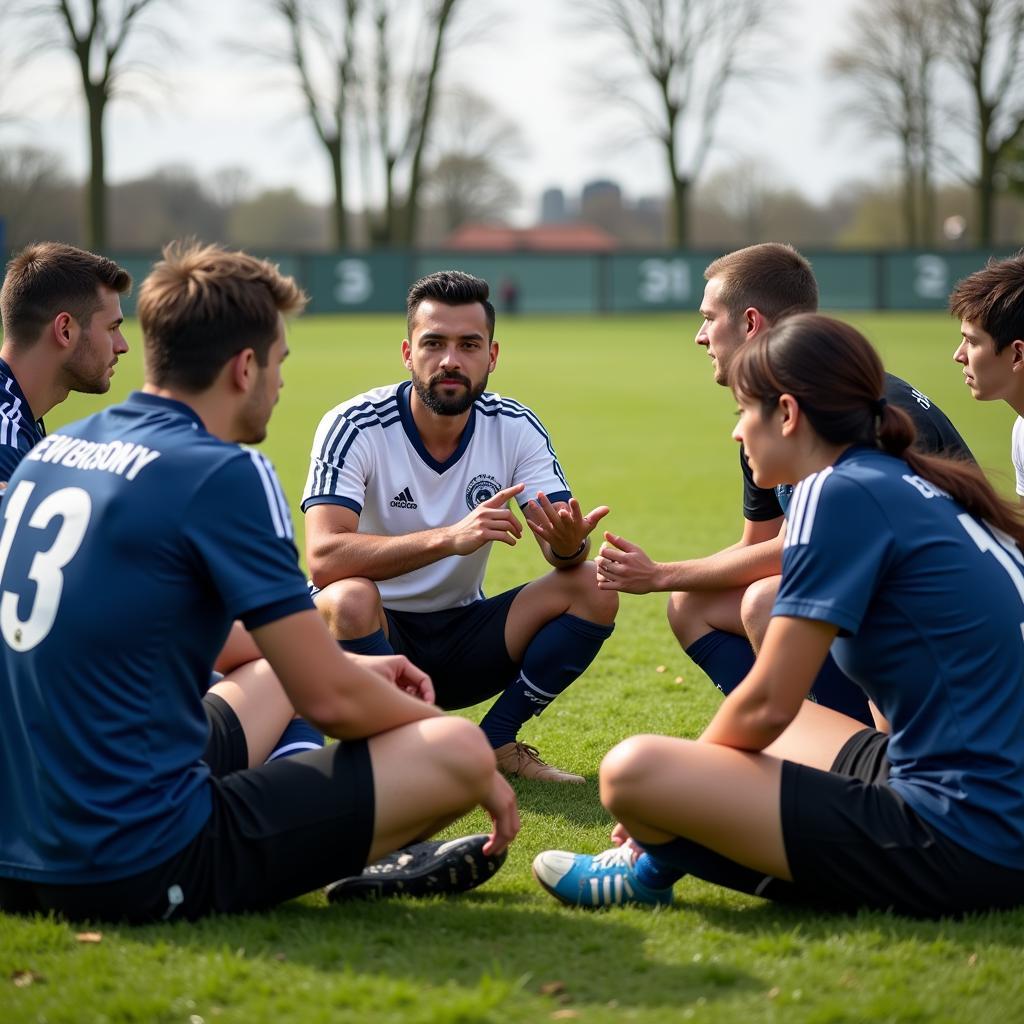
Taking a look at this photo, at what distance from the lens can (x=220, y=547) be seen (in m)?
3.24

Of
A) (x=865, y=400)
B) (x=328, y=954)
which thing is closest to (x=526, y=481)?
(x=865, y=400)

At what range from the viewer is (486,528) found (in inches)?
192

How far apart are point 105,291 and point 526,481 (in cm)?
186

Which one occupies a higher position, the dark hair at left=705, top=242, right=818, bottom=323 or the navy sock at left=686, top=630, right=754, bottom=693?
the dark hair at left=705, top=242, right=818, bottom=323

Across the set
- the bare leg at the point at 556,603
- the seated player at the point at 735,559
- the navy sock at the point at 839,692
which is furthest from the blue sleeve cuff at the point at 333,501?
the navy sock at the point at 839,692

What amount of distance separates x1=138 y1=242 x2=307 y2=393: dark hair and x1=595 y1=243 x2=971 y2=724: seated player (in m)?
1.78

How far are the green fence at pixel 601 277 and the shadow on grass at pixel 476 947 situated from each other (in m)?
39.5

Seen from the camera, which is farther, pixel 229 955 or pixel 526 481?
pixel 526 481

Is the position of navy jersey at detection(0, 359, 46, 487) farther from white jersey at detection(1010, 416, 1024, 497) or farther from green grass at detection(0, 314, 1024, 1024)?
white jersey at detection(1010, 416, 1024, 497)

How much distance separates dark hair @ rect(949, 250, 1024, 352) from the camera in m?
5.02

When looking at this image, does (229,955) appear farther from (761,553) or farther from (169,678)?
→ (761,553)

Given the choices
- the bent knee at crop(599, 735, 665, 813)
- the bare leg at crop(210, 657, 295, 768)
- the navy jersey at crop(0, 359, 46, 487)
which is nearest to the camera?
the bent knee at crop(599, 735, 665, 813)

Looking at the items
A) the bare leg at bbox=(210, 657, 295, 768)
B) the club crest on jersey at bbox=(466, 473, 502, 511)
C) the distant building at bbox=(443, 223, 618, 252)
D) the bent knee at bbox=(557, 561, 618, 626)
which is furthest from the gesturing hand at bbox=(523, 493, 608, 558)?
the distant building at bbox=(443, 223, 618, 252)

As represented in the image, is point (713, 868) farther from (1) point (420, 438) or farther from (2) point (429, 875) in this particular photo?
(1) point (420, 438)
